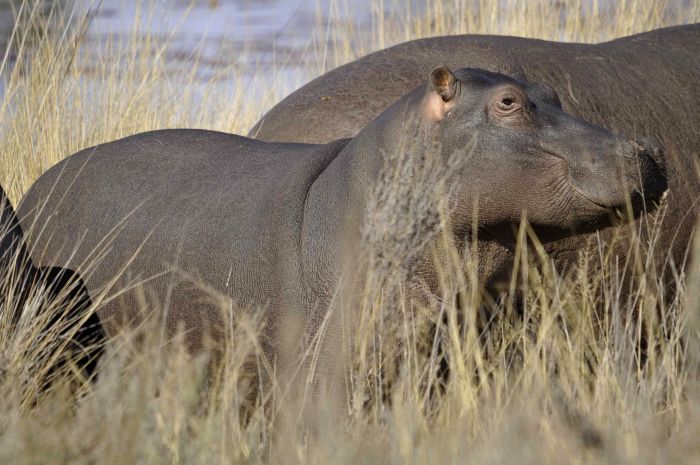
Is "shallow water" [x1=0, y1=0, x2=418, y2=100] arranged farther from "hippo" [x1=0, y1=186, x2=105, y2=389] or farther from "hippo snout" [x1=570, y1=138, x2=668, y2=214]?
"hippo snout" [x1=570, y1=138, x2=668, y2=214]

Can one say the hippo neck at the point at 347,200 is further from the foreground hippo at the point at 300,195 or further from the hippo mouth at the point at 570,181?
the hippo mouth at the point at 570,181

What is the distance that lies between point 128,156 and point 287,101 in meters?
0.84

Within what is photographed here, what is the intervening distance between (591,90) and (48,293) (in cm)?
220


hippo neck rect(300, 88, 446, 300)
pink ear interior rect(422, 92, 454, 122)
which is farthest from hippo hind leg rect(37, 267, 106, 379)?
pink ear interior rect(422, 92, 454, 122)

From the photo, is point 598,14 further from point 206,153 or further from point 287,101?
point 206,153

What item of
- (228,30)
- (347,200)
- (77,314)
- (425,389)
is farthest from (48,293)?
(228,30)

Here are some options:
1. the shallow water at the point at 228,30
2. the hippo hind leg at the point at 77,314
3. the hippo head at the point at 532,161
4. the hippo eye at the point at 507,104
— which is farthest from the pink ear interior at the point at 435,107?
the shallow water at the point at 228,30

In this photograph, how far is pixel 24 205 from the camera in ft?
16.9

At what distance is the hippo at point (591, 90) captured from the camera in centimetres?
473

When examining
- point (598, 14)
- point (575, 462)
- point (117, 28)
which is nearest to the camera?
point (575, 462)

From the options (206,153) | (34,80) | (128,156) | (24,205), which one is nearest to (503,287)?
(206,153)

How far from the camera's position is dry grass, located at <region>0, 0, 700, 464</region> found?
2.50m

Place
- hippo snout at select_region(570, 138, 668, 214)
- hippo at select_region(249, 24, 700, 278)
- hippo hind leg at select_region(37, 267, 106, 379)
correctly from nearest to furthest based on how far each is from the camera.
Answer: hippo snout at select_region(570, 138, 668, 214) → hippo hind leg at select_region(37, 267, 106, 379) → hippo at select_region(249, 24, 700, 278)

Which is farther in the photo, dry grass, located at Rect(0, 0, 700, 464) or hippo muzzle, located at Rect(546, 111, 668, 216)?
hippo muzzle, located at Rect(546, 111, 668, 216)
